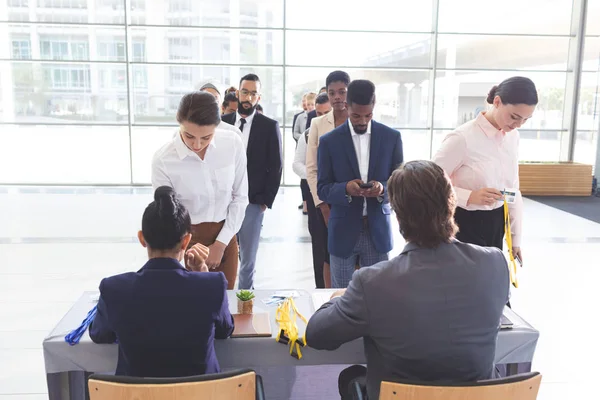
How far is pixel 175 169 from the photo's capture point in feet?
8.16

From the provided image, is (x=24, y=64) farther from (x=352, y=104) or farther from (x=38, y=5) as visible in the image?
(x=352, y=104)

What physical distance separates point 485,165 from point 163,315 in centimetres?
166

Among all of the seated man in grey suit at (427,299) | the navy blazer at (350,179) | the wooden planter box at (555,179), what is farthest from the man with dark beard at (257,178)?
the wooden planter box at (555,179)

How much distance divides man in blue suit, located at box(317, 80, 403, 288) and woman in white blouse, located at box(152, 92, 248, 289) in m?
0.49

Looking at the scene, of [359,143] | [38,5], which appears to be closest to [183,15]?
[38,5]

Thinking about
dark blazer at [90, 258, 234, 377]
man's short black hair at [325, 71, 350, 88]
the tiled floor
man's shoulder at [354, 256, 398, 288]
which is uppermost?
man's short black hair at [325, 71, 350, 88]

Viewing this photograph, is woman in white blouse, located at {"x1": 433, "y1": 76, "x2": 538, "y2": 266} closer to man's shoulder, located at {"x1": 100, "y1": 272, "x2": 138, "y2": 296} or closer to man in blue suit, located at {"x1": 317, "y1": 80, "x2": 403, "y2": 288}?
man in blue suit, located at {"x1": 317, "y1": 80, "x2": 403, "y2": 288}

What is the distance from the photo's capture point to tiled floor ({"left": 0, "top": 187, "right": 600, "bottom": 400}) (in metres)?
3.20

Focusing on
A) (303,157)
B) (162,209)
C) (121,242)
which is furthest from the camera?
(121,242)

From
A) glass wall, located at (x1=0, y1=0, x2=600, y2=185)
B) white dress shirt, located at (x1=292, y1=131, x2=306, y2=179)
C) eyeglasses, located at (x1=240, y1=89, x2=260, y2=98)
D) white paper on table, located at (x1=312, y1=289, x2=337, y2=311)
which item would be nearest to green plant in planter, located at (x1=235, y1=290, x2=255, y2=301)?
white paper on table, located at (x1=312, y1=289, x2=337, y2=311)

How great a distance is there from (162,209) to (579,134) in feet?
33.4

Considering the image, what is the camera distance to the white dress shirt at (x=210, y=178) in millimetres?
2488

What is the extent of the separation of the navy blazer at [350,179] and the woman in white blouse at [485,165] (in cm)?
35

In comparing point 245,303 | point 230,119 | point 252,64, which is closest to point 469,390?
point 245,303
